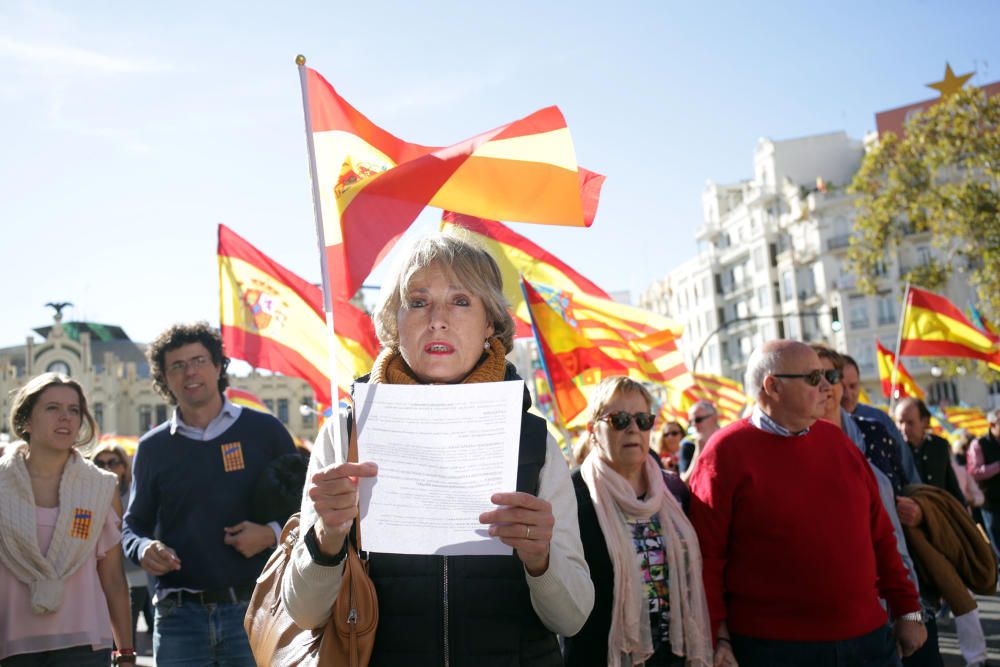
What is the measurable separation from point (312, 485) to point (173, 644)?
2.60 metres

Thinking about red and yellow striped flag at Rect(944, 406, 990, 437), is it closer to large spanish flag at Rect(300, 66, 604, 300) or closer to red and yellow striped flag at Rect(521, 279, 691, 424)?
red and yellow striped flag at Rect(521, 279, 691, 424)

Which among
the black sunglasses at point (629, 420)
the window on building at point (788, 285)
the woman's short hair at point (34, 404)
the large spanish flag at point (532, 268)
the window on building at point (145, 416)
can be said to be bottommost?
the black sunglasses at point (629, 420)

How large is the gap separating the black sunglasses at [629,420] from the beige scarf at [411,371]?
2014 millimetres

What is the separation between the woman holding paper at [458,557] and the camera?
2314 millimetres

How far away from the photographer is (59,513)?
440 centimetres

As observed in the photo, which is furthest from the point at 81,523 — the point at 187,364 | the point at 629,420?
the point at 629,420

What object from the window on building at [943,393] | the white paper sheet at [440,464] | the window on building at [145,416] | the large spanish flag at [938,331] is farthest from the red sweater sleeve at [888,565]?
the window on building at [145,416]

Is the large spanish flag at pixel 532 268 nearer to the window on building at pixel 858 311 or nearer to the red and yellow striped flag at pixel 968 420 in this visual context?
the red and yellow striped flag at pixel 968 420

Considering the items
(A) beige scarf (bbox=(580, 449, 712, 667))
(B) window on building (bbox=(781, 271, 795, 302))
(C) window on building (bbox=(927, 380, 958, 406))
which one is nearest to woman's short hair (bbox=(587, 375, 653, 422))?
(A) beige scarf (bbox=(580, 449, 712, 667))

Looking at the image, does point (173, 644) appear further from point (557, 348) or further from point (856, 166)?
point (856, 166)

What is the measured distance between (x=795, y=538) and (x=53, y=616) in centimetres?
327

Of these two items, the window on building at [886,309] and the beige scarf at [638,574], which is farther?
the window on building at [886,309]

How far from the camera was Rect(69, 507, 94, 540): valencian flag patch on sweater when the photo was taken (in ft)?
14.5

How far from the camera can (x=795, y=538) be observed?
4109 mm
